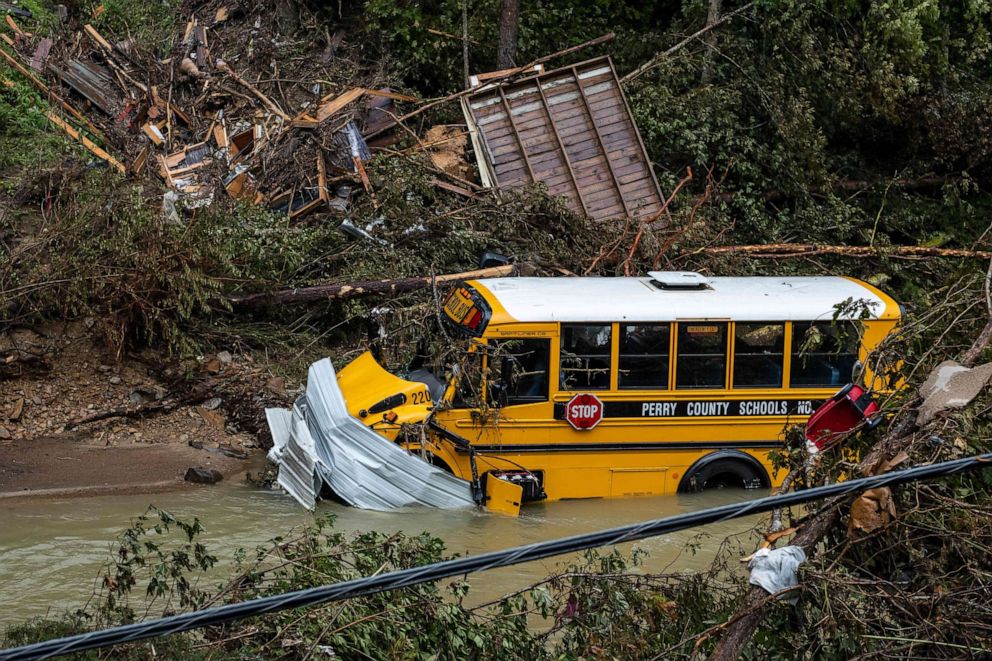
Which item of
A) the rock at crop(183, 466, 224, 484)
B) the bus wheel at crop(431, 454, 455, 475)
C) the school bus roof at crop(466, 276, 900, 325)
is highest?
the school bus roof at crop(466, 276, 900, 325)

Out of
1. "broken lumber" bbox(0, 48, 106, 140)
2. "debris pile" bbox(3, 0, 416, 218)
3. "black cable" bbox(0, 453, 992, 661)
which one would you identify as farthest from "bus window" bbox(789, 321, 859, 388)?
"broken lumber" bbox(0, 48, 106, 140)

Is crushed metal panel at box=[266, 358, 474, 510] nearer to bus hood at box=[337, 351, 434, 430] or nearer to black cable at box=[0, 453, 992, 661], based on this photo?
bus hood at box=[337, 351, 434, 430]

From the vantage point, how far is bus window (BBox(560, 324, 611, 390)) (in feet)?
32.7

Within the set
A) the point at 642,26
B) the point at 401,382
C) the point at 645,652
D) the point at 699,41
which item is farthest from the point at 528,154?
the point at 645,652

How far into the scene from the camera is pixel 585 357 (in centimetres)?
1005

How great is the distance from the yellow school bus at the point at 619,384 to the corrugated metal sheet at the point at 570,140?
510cm

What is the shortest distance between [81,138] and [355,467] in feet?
29.1

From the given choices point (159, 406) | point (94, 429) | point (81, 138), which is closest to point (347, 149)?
point (81, 138)

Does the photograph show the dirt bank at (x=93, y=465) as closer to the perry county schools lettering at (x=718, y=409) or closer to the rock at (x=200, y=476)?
the rock at (x=200, y=476)

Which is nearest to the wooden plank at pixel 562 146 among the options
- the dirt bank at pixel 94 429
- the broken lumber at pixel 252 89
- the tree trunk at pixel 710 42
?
the tree trunk at pixel 710 42

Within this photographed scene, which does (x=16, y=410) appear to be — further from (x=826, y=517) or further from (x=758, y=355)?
(x=826, y=517)

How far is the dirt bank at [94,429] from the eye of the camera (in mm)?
10688

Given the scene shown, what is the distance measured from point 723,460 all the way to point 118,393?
6.73 meters

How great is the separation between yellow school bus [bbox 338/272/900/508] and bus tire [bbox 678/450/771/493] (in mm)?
14
